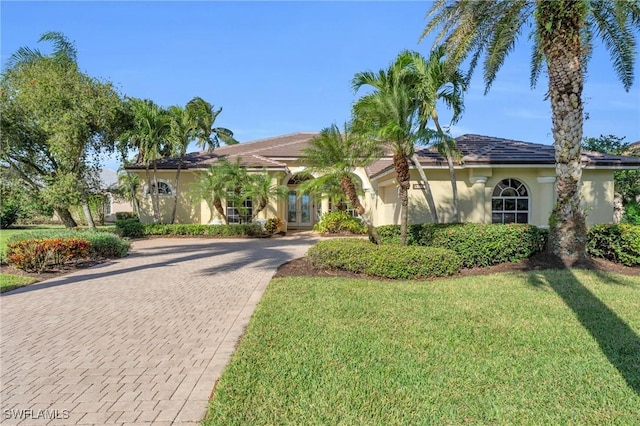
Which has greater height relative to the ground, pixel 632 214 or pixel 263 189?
A: pixel 263 189

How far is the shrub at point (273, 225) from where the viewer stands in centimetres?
2223

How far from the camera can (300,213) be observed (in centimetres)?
2697

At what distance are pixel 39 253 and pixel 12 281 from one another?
141 centimetres

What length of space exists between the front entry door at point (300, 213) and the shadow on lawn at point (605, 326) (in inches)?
752

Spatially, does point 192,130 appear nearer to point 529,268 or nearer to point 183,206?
point 183,206

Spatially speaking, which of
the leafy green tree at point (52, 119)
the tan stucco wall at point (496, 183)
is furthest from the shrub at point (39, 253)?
the tan stucco wall at point (496, 183)

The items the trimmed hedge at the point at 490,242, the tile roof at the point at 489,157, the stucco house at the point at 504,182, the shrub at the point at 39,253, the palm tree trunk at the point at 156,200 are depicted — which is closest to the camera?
the trimmed hedge at the point at 490,242

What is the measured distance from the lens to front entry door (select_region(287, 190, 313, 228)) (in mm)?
26828

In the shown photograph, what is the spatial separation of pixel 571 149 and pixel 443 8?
18.5 feet

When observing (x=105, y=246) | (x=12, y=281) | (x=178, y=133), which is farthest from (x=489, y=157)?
(x=178, y=133)

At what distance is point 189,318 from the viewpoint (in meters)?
6.45

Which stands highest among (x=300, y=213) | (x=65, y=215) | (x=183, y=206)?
(x=183, y=206)

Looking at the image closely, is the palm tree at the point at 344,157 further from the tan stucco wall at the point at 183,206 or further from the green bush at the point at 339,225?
the tan stucco wall at the point at 183,206

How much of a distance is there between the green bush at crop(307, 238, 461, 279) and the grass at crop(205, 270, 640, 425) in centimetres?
172
